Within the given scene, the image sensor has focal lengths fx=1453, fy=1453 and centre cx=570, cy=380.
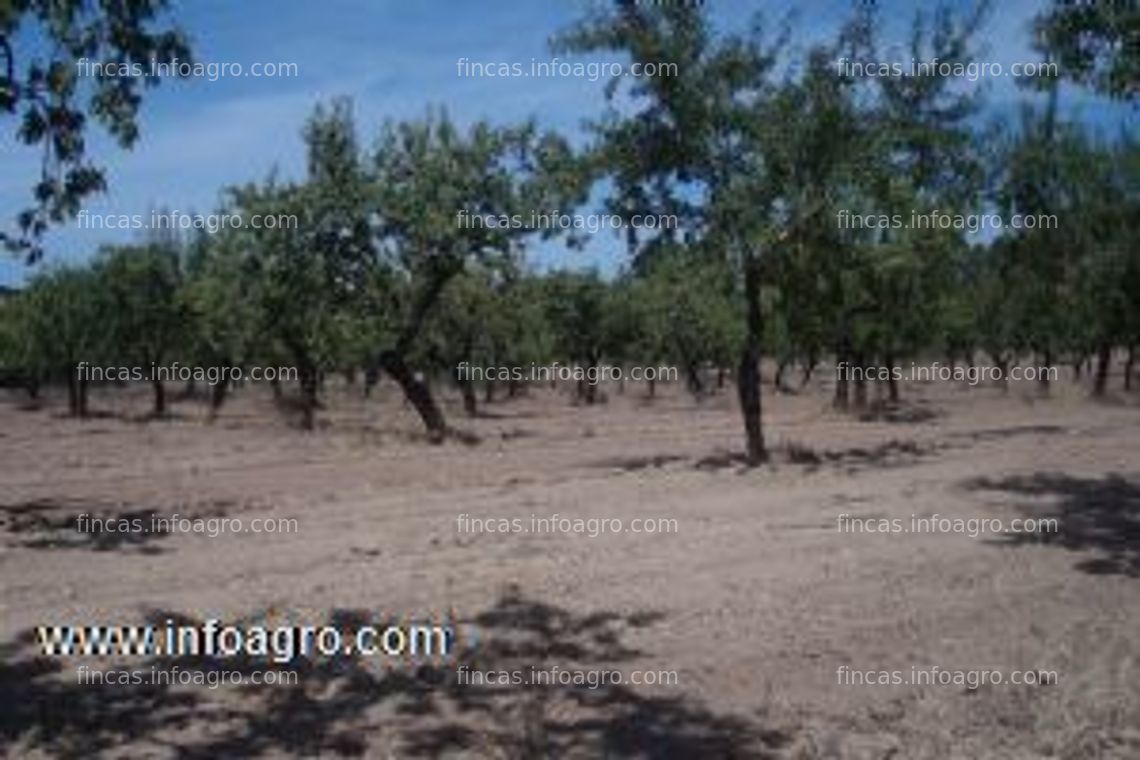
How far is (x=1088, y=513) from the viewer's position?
55.5 feet

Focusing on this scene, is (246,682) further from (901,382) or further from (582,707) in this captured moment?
(901,382)

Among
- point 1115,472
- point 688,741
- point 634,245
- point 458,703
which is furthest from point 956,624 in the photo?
point 634,245

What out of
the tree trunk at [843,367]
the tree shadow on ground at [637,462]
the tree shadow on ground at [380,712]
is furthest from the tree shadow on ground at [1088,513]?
the tree trunk at [843,367]

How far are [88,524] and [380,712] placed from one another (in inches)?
368

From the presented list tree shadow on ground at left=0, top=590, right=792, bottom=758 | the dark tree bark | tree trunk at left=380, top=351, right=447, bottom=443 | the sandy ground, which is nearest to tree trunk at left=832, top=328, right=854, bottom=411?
tree trunk at left=380, top=351, right=447, bottom=443

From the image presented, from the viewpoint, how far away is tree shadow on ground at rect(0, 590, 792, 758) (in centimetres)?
851

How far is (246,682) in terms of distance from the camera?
31.9 feet

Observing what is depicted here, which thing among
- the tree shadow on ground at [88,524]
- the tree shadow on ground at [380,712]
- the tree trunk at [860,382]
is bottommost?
the tree shadow on ground at [380,712]

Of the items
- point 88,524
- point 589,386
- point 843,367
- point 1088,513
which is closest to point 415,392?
point 88,524

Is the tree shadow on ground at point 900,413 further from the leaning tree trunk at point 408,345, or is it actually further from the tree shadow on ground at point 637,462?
the tree shadow on ground at point 637,462

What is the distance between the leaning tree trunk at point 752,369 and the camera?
2344 centimetres

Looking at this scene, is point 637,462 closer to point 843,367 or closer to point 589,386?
point 843,367

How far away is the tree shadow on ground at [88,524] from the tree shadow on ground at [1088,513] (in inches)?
363

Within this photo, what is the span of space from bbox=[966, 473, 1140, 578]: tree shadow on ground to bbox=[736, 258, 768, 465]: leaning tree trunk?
466cm
